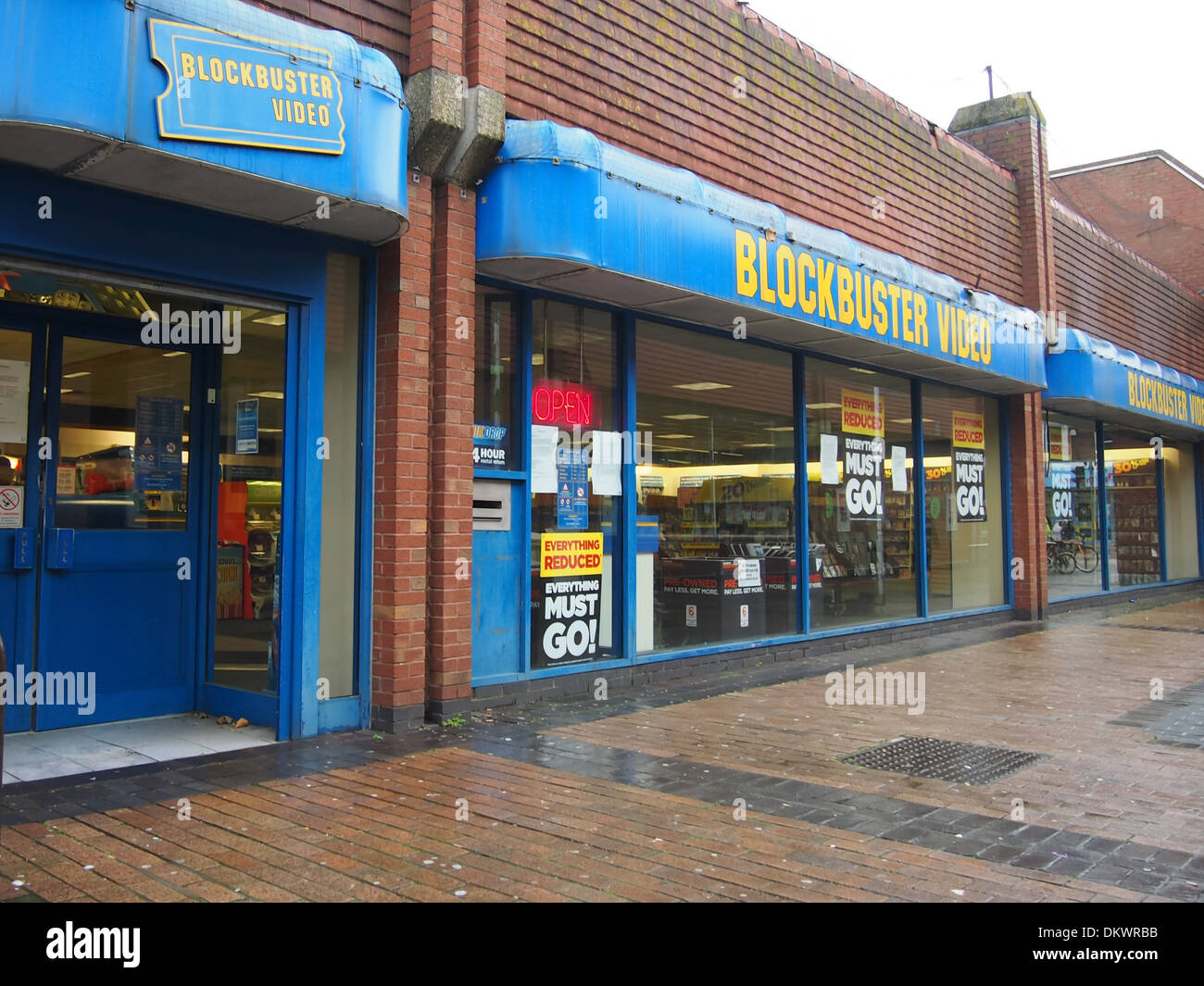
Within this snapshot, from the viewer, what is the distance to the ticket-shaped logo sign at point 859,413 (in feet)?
34.4

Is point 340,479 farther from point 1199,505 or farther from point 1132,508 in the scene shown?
point 1199,505

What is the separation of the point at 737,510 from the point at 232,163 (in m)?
5.79

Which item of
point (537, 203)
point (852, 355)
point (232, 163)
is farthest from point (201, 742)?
point (852, 355)

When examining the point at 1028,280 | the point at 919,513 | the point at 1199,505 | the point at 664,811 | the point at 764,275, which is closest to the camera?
the point at 664,811

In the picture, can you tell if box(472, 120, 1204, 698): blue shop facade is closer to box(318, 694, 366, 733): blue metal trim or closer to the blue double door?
box(318, 694, 366, 733): blue metal trim

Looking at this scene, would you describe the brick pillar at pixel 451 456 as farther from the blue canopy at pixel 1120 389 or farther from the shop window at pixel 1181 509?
the shop window at pixel 1181 509

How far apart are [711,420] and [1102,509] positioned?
10.2 metres

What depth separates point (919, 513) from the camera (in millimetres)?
11641

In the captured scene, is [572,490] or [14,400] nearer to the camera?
[14,400]

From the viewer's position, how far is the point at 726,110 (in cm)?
887

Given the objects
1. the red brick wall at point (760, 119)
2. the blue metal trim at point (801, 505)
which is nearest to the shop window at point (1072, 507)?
the red brick wall at point (760, 119)

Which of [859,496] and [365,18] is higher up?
[365,18]

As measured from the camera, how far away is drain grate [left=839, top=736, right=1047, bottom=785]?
527 cm
